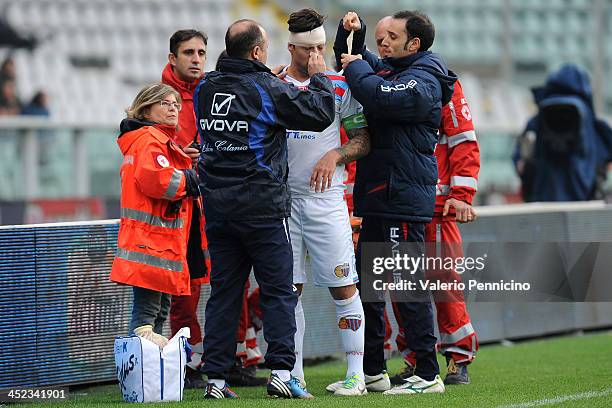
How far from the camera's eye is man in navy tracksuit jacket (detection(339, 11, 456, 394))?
21.9ft

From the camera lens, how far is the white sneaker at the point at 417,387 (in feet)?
22.2

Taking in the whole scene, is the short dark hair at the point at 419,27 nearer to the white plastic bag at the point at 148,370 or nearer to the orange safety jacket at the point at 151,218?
the orange safety jacket at the point at 151,218

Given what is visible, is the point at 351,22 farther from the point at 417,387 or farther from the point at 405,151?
the point at 417,387

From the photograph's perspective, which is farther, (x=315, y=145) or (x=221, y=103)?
(x=315, y=145)

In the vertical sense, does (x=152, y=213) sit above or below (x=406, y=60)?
below

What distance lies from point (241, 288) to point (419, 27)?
1.74 meters

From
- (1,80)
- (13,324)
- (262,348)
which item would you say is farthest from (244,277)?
(1,80)

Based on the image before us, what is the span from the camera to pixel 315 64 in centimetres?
Result: 668

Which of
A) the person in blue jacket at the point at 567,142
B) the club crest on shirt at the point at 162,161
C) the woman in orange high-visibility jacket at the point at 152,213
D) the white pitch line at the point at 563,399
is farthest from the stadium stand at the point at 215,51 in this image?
the white pitch line at the point at 563,399

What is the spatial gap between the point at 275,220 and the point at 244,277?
1.34 feet

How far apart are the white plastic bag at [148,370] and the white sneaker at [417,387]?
1.15 meters

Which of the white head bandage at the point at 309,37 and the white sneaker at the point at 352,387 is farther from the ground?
the white head bandage at the point at 309,37

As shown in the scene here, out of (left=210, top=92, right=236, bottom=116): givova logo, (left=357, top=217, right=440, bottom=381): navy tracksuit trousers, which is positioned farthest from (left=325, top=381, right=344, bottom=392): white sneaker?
(left=210, top=92, right=236, bottom=116): givova logo

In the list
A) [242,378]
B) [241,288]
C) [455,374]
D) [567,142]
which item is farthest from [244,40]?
[567,142]
